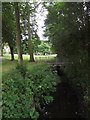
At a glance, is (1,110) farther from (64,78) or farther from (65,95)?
(64,78)

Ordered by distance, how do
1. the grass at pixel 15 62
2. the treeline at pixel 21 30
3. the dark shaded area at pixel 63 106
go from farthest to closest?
the treeline at pixel 21 30, the grass at pixel 15 62, the dark shaded area at pixel 63 106

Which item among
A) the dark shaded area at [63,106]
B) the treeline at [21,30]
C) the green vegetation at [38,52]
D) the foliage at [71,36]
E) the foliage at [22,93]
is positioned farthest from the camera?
the treeline at [21,30]

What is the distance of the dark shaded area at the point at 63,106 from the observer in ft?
14.6

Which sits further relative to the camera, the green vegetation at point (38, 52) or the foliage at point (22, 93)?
the green vegetation at point (38, 52)

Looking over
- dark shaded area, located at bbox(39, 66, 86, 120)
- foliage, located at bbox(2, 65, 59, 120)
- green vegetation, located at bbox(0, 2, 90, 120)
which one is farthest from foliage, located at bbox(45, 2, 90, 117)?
foliage, located at bbox(2, 65, 59, 120)

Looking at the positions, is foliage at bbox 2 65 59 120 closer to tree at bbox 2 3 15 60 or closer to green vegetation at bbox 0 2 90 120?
green vegetation at bbox 0 2 90 120

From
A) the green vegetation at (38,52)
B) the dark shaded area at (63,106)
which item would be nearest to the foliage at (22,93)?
the green vegetation at (38,52)

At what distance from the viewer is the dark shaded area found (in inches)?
176

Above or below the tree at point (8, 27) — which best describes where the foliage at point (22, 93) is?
below

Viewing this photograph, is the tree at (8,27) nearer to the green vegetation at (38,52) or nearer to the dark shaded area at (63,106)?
the green vegetation at (38,52)

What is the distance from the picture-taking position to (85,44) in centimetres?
461

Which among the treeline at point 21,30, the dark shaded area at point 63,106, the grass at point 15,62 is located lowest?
the dark shaded area at point 63,106

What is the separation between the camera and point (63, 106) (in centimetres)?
510

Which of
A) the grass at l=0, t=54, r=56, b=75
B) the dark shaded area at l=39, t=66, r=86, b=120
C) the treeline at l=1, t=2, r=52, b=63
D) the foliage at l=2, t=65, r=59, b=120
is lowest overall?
the dark shaded area at l=39, t=66, r=86, b=120
